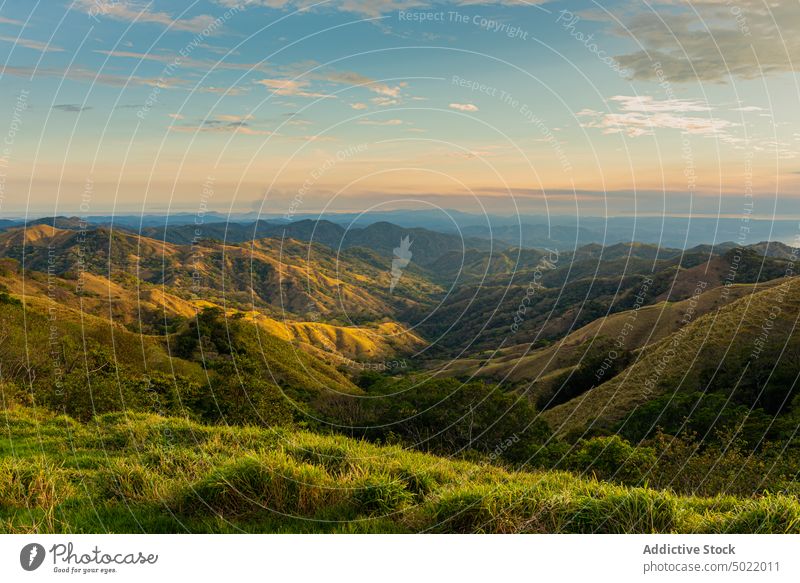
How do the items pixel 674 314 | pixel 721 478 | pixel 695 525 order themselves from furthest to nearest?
1. pixel 674 314
2. pixel 721 478
3. pixel 695 525

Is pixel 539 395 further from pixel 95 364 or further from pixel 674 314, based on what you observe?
pixel 95 364

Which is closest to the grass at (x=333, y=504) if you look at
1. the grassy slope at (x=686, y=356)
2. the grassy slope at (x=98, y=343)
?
the grassy slope at (x=98, y=343)

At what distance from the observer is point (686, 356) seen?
61.3 metres

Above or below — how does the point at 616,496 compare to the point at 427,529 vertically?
above

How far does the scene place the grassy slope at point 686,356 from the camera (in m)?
54.4

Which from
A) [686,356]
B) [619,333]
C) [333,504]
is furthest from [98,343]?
[619,333]

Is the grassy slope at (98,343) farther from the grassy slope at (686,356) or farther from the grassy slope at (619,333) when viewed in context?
the grassy slope at (619,333)

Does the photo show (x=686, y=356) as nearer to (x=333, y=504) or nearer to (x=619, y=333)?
(x=619, y=333)

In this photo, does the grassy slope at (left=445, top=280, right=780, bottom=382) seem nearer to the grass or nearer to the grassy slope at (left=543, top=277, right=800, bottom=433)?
the grassy slope at (left=543, top=277, right=800, bottom=433)

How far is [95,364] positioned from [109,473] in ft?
143

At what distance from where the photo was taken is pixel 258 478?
8188mm

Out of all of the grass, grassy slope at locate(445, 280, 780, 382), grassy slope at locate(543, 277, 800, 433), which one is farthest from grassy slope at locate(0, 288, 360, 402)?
grassy slope at locate(445, 280, 780, 382)

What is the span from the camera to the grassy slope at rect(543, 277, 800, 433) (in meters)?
54.4
